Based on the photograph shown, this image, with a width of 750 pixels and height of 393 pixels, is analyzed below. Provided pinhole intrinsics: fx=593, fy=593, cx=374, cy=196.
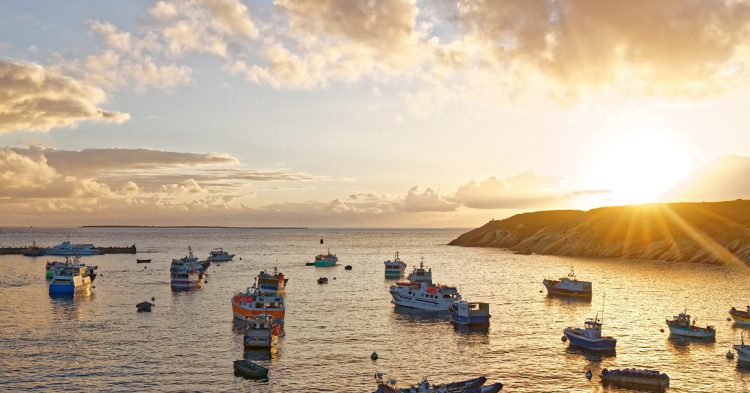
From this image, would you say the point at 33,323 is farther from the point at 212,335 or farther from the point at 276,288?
the point at 276,288

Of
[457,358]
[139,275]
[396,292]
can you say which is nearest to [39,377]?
[457,358]

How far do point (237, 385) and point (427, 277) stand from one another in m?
81.4

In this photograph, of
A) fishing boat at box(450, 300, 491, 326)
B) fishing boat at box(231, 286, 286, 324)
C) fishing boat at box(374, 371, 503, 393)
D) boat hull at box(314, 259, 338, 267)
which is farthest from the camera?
boat hull at box(314, 259, 338, 267)

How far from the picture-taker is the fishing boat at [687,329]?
242 ft

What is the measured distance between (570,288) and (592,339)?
49249 millimetres

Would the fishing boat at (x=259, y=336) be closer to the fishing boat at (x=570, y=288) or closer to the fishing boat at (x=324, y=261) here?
the fishing boat at (x=570, y=288)

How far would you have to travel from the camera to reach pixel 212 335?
74875mm

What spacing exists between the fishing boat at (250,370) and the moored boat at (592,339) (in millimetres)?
36207

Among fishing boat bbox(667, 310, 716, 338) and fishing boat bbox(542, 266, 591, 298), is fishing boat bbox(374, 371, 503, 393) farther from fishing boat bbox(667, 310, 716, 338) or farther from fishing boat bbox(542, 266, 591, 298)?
fishing boat bbox(542, 266, 591, 298)

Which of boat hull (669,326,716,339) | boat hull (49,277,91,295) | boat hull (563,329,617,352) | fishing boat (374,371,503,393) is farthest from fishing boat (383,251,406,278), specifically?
fishing boat (374,371,503,393)

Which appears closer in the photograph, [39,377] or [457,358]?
[39,377]

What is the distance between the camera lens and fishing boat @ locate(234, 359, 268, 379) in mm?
55500

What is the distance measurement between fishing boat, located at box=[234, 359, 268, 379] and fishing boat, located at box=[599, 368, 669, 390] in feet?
105

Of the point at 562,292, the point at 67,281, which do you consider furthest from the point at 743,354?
the point at 67,281
